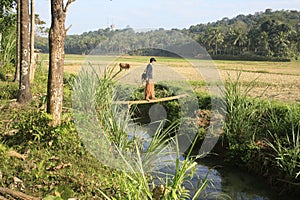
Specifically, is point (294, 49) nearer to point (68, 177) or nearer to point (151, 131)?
point (151, 131)

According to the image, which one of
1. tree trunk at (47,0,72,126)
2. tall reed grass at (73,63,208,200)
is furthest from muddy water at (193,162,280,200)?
tree trunk at (47,0,72,126)

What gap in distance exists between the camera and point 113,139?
4.89 metres

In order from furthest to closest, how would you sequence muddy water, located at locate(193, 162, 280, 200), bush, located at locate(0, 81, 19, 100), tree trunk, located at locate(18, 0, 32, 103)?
1. bush, located at locate(0, 81, 19, 100)
2. tree trunk, located at locate(18, 0, 32, 103)
3. muddy water, located at locate(193, 162, 280, 200)

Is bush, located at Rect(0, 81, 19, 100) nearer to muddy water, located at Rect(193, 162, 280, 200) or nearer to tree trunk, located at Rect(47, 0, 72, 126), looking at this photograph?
tree trunk, located at Rect(47, 0, 72, 126)

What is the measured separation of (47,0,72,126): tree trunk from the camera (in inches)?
191

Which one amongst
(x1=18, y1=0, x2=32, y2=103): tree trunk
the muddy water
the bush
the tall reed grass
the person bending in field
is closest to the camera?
the tall reed grass

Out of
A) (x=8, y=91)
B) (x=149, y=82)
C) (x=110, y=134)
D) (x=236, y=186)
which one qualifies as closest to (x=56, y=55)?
(x=110, y=134)

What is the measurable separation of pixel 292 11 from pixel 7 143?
8006cm

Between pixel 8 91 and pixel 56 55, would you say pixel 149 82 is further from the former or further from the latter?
pixel 8 91

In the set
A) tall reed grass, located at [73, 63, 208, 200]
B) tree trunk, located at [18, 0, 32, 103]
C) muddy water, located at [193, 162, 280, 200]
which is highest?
tree trunk, located at [18, 0, 32, 103]

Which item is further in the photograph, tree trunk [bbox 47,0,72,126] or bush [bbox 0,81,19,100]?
bush [bbox 0,81,19,100]

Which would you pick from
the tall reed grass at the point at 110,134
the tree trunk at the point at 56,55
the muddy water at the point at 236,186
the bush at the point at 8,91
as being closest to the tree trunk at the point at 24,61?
the bush at the point at 8,91

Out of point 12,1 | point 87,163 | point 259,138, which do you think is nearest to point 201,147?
point 259,138

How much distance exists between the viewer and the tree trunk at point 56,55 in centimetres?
484
